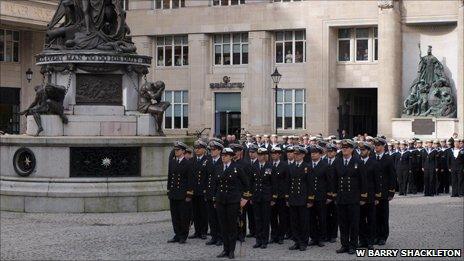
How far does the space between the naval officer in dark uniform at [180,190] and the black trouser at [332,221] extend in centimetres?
279

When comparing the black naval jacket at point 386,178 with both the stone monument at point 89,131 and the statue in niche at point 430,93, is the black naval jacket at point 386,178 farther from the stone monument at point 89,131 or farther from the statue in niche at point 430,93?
the statue in niche at point 430,93

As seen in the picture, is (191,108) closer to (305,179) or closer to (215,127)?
(215,127)

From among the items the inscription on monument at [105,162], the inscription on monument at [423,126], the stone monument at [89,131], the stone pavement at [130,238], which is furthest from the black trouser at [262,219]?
the inscription on monument at [423,126]

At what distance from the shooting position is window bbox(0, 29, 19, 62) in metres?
56.6

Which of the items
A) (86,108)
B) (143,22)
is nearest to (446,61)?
(143,22)

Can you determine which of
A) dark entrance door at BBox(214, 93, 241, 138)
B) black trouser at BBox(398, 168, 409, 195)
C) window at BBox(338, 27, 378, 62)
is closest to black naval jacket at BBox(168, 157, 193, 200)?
black trouser at BBox(398, 168, 409, 195)

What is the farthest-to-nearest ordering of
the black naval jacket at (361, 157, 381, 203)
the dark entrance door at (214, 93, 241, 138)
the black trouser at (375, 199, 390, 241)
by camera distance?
the dark entrance door at (214, 93, 241, 138)
the black trouser at (375, 199, 390, 241)
the black naval jacket at (361, 157, 381, 203)

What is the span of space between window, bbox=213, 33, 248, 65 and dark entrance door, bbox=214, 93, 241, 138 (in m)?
2.38

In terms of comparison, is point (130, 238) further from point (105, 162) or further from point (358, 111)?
point (358, 111)

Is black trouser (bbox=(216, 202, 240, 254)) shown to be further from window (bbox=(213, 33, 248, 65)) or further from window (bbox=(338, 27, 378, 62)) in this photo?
window (bbox=(213, 33, 248, 65))

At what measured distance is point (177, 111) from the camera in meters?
58.8

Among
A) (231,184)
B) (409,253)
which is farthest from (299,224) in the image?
(409,253)

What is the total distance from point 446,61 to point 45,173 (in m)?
36.4

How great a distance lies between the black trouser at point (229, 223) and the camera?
14.1 metres
